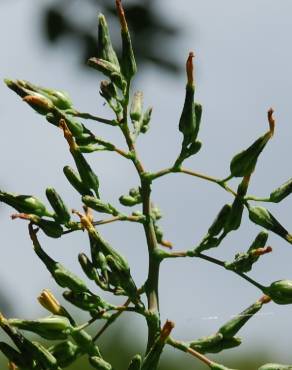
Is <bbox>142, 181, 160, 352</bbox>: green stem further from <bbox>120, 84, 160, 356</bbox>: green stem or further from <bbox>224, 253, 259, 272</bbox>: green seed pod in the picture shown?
<bbox>224, 253, 259, 272</bbox>: green seed pod

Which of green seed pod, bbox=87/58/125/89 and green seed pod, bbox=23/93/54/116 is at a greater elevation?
green seed pod, bbox=87/58/125/89

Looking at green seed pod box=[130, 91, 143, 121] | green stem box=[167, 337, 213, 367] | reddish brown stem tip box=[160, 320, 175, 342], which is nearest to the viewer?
reddish brown stem tip box=[160, 320, 175, 342]

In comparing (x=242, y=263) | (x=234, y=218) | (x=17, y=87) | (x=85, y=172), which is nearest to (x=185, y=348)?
(x=242, y=263)

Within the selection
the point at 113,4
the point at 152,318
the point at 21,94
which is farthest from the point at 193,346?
the point at 113,4

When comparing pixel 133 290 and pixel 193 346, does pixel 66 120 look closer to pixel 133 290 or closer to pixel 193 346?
pixel 133 290

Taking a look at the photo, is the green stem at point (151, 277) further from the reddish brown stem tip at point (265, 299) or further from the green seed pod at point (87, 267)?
the reddish brown stem tip at point (265, 299)

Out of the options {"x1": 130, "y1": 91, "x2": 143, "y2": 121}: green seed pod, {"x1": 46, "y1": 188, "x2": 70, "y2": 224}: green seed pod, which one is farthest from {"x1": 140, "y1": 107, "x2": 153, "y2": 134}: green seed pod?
{"x1": 46, "y1": 188, "x2": 70, "y2": 224}: green seed pod

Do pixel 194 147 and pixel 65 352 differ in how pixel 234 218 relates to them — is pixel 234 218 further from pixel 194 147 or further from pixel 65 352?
pixel 65 352

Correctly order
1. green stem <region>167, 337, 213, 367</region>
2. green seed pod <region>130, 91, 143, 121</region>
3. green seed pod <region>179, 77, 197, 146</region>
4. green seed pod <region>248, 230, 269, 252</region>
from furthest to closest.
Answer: green seed pod <region>130, 91, 143, 121</region> → green seed pod <region>179, 77, 197, 146</region> → green seed pod <region>248, 230, 269, 252</region> → green stem <region>167, 337, 213, 367</region>

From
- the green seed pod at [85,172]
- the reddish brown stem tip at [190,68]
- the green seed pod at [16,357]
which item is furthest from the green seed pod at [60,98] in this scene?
the green seed pod at [16,357]
